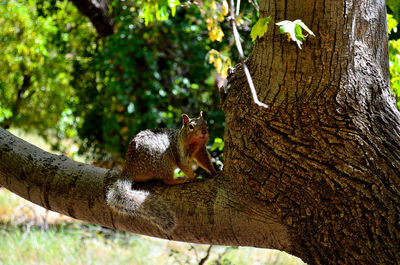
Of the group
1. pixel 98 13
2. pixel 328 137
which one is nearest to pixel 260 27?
pixel 328 137

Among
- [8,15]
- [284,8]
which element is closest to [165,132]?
[284,8]

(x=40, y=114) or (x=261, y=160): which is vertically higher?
(x=261, y=160)

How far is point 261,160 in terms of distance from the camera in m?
1.74

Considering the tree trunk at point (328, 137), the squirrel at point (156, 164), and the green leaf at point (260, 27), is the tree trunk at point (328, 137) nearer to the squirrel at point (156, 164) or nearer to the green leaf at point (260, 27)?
the green leaf at point (260, 27)

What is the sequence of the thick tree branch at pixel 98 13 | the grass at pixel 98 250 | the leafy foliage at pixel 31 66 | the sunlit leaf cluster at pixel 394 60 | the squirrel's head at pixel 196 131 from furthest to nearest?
the leafy foliage at pixel 31 66 < the thick tree branch at pixel 98 13 < the grass at pixel 98 250 < the squirrel's head at pixel 196 131 < the sunlit leaf cluster at pixel 394 60

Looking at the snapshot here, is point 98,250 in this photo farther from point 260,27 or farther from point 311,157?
point 260,27

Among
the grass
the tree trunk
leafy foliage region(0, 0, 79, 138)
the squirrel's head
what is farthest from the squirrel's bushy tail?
leafy foliage region(0, 0, 79, 138)

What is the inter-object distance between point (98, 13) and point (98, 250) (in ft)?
9.15

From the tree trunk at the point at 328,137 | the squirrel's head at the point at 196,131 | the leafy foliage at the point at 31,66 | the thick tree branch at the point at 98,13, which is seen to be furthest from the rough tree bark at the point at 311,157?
the leafy foliage at the point at 31,66

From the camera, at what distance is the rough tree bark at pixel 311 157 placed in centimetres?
158

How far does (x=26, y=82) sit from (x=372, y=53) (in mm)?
6869

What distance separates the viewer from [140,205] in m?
1.85

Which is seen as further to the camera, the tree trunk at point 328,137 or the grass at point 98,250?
the grass at point 98,250

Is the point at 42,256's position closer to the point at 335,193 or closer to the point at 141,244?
the point at 141,244
